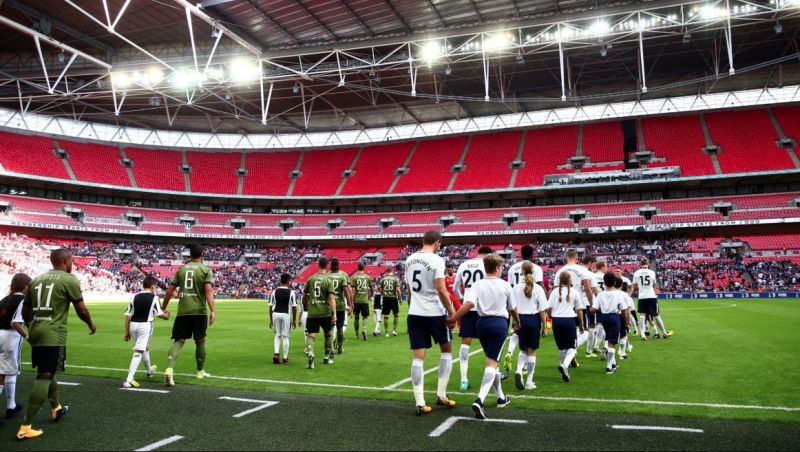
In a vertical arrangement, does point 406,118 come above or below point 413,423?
above

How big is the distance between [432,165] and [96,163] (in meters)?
35.8

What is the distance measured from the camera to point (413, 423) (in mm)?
5598

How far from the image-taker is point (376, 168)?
55.9m

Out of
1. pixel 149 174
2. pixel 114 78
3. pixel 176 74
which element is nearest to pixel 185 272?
pixel 176 74

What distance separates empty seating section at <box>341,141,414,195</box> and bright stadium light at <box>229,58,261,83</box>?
22.5 metres

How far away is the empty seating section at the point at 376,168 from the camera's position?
53963 mm

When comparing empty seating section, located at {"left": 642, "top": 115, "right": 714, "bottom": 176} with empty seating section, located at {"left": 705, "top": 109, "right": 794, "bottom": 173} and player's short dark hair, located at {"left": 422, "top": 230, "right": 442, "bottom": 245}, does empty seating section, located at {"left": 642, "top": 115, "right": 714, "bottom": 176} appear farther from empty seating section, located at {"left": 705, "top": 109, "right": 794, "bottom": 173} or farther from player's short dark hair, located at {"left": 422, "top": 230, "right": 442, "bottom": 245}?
player's short dark hair, located at {"left": 422, "top": 230, "right": 442, "bottom": 245}

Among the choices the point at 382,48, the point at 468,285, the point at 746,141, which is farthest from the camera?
the point at 746,141

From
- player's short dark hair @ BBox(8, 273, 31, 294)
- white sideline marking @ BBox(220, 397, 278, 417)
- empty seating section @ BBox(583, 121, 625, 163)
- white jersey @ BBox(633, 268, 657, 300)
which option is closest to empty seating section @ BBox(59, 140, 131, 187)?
empty seating section @ BBox(583, 121, 625, 163)

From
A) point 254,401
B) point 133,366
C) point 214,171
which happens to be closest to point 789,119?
point 254,401

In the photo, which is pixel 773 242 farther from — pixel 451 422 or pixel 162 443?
pixel 162 443

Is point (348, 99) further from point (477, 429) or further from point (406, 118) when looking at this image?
point (477, 429)

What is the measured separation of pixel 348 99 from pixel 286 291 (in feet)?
125

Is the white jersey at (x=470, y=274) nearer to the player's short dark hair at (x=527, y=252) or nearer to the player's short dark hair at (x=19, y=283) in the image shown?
the player's short dark hair at (x=527, y=252)
